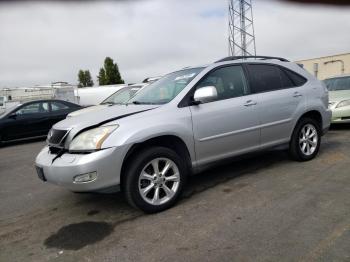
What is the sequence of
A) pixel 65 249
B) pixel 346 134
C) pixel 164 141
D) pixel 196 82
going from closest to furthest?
pixel 65 249, pixel 164 141, pixel 196 82, pixel 346 134

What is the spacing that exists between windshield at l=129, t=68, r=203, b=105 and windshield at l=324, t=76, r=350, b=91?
604cm

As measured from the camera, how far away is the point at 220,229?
333cm

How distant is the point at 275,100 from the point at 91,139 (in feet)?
8.82

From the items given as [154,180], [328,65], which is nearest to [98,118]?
[154,180]

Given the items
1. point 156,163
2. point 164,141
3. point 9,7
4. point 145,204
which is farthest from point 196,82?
point 9,7

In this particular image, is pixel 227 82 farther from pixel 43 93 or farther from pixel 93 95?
pixel 43 93

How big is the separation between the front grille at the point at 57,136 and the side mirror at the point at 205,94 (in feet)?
5.05

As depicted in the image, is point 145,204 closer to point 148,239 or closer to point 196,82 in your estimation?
point 148,239

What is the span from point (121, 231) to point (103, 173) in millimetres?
585

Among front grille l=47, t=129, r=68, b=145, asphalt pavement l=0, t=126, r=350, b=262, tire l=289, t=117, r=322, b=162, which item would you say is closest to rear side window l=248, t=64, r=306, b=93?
tire l=289, t=117, r=322, b=162

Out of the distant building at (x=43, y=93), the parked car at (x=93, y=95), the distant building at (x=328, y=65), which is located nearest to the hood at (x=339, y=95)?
the distant building at (x=328, y=65)

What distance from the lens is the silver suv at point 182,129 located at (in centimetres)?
363

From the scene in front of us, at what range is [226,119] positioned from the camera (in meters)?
4.47

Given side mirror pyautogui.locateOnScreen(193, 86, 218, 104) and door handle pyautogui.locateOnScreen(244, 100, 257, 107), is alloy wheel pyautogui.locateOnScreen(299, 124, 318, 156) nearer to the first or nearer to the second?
door handle pyautogui.locateOnScreen(244, 100, 257, 107)
